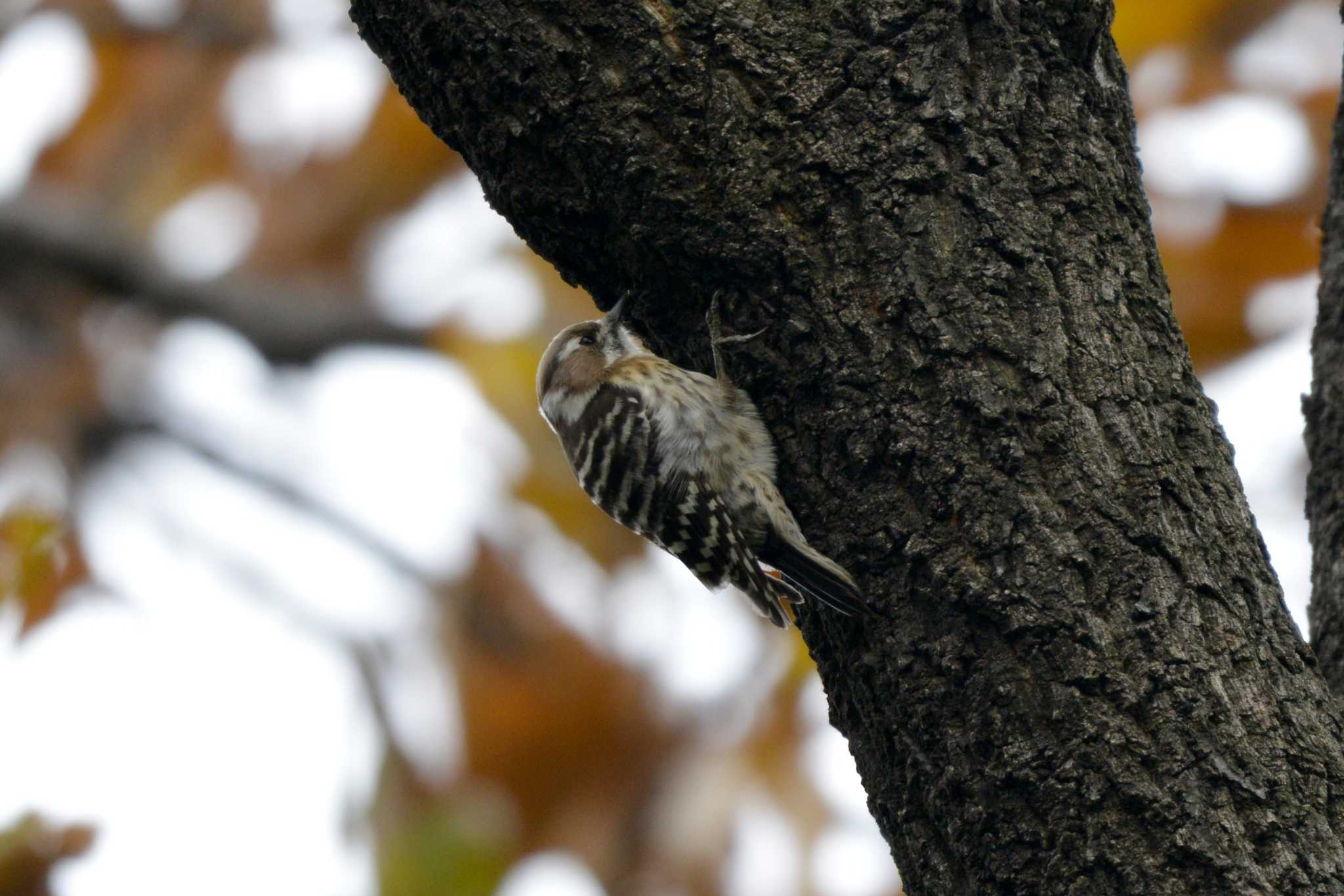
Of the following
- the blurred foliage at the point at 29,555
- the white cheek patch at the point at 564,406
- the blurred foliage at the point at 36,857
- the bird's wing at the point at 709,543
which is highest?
the white cheek patch at the point at 564,406

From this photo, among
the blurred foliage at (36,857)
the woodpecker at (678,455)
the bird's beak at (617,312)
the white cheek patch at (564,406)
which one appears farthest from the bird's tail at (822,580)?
the white cheek patch at (564,406)

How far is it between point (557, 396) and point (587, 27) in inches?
104

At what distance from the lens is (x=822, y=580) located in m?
2.79

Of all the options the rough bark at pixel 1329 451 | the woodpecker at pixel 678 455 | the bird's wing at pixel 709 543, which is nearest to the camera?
the rough bark at pixel 1329 451

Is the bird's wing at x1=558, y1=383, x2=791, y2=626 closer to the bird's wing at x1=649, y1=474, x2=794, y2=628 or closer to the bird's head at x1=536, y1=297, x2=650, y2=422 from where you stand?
the bird's wing at x1=649, y1=474, x2=794, y2=628

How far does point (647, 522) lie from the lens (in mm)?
4492

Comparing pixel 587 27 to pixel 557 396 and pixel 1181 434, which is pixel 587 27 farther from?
pixel 557 396

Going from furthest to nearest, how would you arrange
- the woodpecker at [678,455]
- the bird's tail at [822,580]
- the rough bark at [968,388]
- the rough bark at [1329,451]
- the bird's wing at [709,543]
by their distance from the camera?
the bird's wing at [709,543]
the woodpecker at [678,455]
the rough bark at [1329,451]
the bird's tail at [822,580]
the rough bark at [968,388]

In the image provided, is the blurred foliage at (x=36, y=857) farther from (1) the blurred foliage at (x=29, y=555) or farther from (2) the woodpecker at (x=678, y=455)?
(2) the woodpecker at (x=678, y=455)

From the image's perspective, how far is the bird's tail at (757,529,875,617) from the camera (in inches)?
106

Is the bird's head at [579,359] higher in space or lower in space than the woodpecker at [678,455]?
higher

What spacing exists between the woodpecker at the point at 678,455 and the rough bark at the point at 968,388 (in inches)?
11.8

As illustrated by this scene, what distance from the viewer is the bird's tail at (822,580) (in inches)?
106

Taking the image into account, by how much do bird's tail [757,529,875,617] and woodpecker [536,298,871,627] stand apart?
0.4 inches
